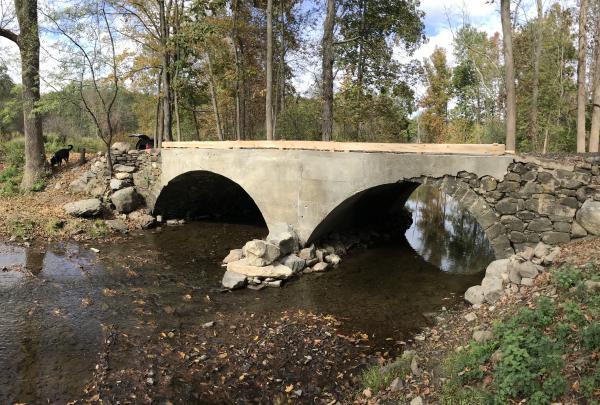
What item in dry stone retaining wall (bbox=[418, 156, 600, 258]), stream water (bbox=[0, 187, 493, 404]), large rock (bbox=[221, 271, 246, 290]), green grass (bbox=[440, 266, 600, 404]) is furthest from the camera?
large rock (bbox=[221, 271, 246, 290])

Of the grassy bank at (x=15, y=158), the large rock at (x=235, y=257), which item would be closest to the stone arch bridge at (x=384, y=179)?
the large rock at (x=235, y=257)

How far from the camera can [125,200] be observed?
45.2ft

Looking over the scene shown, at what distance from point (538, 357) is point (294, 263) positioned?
6.00 m

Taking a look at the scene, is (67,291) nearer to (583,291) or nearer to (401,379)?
(401,379)

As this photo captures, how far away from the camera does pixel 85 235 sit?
11.9 meters

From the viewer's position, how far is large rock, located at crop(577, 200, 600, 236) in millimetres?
7172

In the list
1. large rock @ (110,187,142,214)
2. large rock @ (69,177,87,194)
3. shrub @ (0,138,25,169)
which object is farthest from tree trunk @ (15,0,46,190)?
large rock @ (110,187,142,214)

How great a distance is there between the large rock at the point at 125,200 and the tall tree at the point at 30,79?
11.9ft

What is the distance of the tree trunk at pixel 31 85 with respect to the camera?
1400 cm

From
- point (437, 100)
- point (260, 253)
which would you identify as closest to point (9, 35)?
point (260, 253)

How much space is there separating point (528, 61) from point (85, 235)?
25.8m

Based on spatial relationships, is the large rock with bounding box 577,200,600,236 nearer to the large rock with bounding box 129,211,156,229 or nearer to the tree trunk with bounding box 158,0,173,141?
the large rock with bounding box 129,211,156,229

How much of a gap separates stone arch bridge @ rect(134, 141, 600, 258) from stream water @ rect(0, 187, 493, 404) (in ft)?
5.26

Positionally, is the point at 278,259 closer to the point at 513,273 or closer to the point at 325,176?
the point at 325,176
